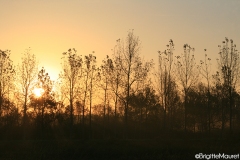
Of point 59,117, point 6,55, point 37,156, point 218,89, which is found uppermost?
point 6,55

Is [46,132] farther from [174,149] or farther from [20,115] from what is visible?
[174,149]

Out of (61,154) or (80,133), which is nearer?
(61,154)

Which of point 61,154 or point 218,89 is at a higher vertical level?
point 218,89

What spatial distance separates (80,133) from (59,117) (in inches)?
136

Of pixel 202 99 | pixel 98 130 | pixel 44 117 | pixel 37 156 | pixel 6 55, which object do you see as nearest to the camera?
pixel 37 156

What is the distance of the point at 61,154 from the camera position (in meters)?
23.9

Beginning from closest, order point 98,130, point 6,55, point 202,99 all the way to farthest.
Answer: point 6,55 < point 98,130 < point 202,99

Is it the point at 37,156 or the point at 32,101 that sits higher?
the point at 32,101

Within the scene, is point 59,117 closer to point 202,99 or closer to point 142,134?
point 142,134

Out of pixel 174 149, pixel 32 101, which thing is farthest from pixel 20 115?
pixel 174 149

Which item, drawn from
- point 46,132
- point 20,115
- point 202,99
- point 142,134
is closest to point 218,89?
point 202,99

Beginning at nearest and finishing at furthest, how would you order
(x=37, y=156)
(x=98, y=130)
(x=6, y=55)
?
(x=37, y=156), (x=6, y=55), (x=98, y=130)

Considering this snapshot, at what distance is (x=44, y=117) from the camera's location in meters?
38.3

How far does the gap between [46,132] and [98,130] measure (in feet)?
24.3
